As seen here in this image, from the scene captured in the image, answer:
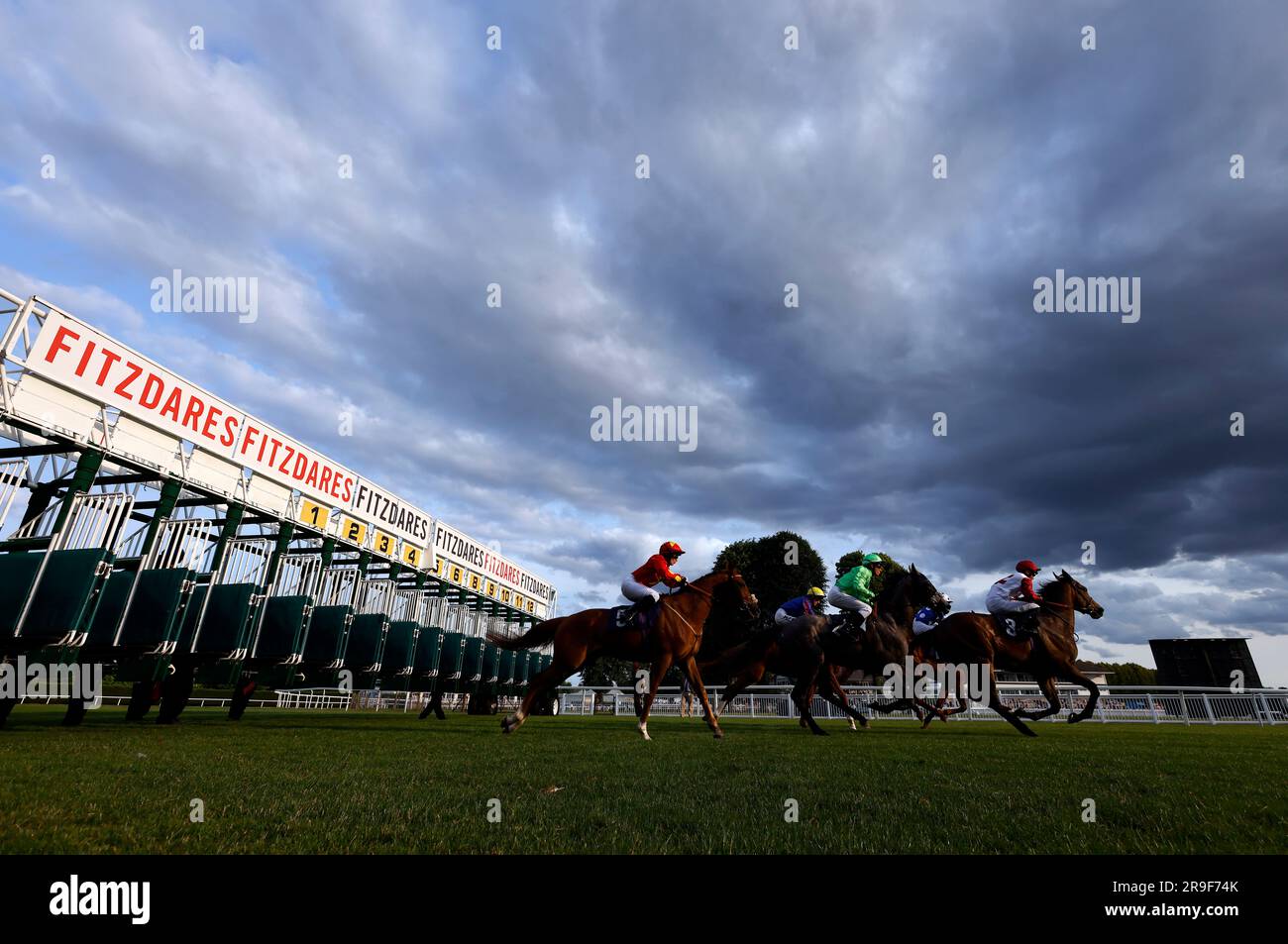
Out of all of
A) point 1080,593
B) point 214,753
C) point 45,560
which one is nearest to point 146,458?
point 45,560

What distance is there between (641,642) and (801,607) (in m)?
5.15

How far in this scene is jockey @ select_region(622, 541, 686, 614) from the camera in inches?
404

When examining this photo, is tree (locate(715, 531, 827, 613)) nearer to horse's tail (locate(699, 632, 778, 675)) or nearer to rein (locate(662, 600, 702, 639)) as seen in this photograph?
horse's tail (locate(699, 632, 778, 675))

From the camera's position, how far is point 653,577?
10.5m

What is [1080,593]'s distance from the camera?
1195cm

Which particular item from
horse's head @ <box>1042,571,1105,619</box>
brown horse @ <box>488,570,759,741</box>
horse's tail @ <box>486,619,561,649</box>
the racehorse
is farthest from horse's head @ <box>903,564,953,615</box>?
horse's tail @ <box>486,619,561,649</box>

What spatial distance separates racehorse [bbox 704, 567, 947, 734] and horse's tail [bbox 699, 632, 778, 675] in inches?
11.2

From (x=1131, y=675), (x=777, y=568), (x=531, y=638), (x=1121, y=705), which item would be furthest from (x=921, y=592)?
(x=1131, y=675)

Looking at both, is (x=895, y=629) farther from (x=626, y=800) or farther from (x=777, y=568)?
(x=777, y=568)

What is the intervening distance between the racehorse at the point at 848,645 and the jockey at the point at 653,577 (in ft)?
9.73

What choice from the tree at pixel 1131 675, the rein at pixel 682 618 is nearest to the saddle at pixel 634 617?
the rein at pixel 682 618

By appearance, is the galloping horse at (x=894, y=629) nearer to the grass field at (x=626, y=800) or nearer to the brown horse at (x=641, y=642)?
the brown horse at (x=641, y=642)

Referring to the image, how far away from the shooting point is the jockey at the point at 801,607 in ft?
44.0
